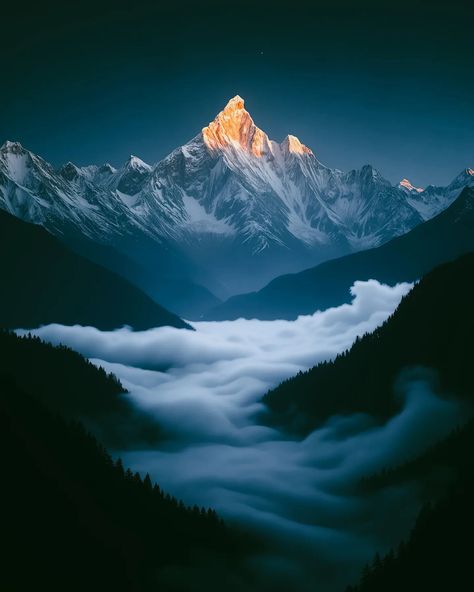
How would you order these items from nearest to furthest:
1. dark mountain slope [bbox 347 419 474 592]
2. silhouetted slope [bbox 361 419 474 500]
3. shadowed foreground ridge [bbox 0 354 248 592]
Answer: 1. dark mountain slope [bbox 347 419 474 592]
2. shadowed foreground ridge [bbox 0 354 248 592]
3. silhouetted slope [bbox 361 419 474 500]

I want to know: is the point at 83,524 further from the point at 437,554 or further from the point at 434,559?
the point at 437,554

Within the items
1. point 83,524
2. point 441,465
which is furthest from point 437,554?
point 83,524

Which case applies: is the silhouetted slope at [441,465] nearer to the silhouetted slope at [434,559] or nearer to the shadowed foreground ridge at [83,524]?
the silhouetted slope at [434,559]

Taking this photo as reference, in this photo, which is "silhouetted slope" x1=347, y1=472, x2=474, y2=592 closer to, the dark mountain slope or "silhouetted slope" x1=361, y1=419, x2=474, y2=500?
the dark mountain slope

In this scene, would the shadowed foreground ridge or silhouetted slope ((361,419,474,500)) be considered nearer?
the shadowed foreground ridge

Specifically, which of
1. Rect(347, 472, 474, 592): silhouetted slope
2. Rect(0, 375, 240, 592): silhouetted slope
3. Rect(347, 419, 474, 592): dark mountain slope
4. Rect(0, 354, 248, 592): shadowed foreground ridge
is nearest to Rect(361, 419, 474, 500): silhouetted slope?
Rect(347, 419, 474, 592): dark mountain slope

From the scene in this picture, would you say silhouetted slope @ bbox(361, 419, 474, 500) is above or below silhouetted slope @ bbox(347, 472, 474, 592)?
above

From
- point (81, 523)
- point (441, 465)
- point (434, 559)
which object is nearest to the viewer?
point (434, 559)

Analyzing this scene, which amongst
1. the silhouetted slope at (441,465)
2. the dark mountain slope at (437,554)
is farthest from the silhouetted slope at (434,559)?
the silhouetted slope at (441,465)
